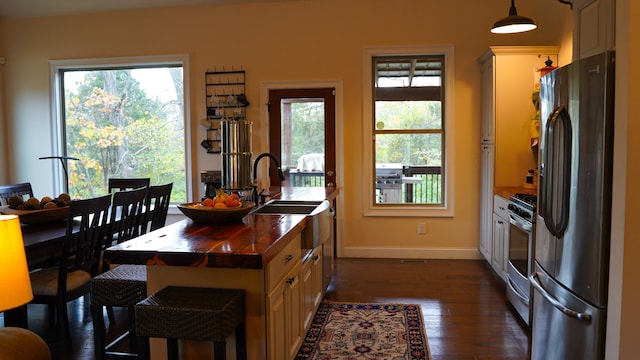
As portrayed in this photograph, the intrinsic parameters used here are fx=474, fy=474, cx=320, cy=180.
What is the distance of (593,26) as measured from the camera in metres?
2.35

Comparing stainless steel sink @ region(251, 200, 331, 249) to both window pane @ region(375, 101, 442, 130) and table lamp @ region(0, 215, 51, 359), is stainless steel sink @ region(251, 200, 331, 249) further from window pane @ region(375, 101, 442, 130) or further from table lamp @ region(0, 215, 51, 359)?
window pane @ region(375, 101, 442, 130)

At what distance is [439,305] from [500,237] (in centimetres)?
92

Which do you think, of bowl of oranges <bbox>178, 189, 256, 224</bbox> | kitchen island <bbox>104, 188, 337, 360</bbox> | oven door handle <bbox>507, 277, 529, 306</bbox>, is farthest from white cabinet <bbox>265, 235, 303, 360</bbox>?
oven door handle <bbox>507, 277, 529, 306</bbox>

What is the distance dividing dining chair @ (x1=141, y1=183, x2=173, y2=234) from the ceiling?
258 centimetres

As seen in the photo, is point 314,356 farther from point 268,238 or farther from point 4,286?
point 4,286

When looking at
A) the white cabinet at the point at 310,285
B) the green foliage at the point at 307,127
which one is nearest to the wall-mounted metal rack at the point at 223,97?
the green foliage at the point at 307,127

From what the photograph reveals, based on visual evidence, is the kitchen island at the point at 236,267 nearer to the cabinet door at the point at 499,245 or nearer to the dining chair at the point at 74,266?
the dining chair at the point at 74,266

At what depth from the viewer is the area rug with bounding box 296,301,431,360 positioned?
2924 millimetres

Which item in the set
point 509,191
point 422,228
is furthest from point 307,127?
point 509,191

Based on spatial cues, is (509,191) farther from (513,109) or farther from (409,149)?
(409,149)

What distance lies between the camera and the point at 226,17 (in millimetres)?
5445

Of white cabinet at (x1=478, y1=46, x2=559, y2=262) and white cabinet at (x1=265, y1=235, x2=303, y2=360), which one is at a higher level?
white cabinet at (x1=478, y1=46, x2=559, y2=262)

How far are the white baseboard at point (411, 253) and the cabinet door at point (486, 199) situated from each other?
7.3 inches

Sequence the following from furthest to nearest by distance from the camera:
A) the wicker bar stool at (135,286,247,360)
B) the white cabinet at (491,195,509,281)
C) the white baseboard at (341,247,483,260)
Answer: the white baseboard at (341,247,483,260)
the white cabinet at (491,195,509,281)
the wicker bar stool at (135,286,247,360)
